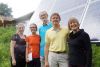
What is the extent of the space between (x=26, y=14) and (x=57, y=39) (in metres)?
35.2

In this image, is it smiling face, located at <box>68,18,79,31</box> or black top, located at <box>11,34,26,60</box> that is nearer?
smiling face, located at <box>68,18,79,31</box>

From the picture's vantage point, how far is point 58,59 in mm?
7316

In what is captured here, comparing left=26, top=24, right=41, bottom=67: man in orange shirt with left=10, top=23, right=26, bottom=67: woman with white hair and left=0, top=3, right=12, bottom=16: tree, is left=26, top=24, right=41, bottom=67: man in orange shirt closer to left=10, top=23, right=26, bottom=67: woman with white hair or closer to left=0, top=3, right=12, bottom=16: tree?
left=10, top=23, right=26, bottom=67: woman with white hair

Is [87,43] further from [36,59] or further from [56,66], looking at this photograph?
[36,59]

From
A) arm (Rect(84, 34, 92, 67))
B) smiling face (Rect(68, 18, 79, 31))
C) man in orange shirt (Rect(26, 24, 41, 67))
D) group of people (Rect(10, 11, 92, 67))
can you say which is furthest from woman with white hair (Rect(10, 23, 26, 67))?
arm (Rect(84, 34, 92, 67))

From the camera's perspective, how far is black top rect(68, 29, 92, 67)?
677cm

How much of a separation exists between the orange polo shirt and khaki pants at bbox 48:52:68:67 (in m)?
1.01

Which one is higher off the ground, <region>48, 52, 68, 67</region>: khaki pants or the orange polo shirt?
the orange polo shirt

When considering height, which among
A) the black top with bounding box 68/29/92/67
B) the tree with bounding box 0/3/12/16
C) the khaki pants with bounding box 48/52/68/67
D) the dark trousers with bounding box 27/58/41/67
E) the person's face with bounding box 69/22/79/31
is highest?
the tree with bounding box 0/3/12/16

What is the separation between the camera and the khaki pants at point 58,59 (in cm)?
730

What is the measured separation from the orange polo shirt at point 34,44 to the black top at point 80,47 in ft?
5.20

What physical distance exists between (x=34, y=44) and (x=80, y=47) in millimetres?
1770

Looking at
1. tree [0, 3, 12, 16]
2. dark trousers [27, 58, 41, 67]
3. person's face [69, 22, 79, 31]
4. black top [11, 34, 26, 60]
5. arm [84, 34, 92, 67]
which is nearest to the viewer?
arm [84, 34, 92, 67]

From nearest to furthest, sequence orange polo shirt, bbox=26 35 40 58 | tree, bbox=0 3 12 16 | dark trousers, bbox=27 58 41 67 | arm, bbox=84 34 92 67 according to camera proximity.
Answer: arm, bbox=84 34 92 67, orange polo shirt, bbox=26 35 40 58, dark trousers, bbox=27 58 41 67, tree, bbox=0 3 12 16
